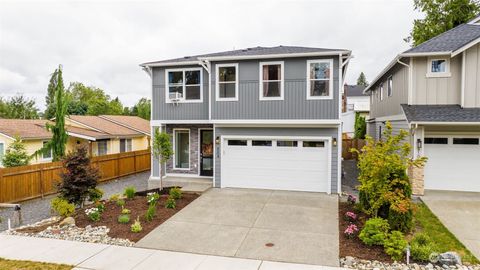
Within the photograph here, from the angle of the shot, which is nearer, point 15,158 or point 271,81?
point 271,81

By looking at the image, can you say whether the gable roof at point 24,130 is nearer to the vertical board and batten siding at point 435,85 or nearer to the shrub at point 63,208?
the shrub at point 63,208

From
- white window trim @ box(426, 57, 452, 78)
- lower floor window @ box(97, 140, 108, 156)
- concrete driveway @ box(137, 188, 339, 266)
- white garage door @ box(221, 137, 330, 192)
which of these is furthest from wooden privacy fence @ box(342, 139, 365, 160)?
lower floor window @ box(97, 140, 108, 156)

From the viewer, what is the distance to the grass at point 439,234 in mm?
6498

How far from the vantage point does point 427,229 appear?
26.1 feet

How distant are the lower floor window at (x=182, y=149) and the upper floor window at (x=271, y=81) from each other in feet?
15.0

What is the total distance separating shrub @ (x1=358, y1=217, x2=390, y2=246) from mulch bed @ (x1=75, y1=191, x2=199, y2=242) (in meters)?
5.48

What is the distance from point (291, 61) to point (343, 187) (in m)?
5.90

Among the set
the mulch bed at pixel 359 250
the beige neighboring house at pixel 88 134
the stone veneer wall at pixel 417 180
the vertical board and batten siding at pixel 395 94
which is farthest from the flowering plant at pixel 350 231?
the beige neighboring house at pixel 88 134

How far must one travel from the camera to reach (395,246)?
641 centimetres

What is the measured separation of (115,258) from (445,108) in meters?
12.5

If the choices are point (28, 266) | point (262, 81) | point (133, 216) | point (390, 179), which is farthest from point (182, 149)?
point (390, 179)

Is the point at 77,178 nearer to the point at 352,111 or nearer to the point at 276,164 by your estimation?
the point at 276,164

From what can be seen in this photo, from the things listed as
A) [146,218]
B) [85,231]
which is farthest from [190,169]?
[85,231]

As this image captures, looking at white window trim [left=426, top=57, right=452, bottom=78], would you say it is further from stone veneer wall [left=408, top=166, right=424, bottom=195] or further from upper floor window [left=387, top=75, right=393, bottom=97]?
stone veneer wall [left=408, top=166, right=424, bottom=195]
